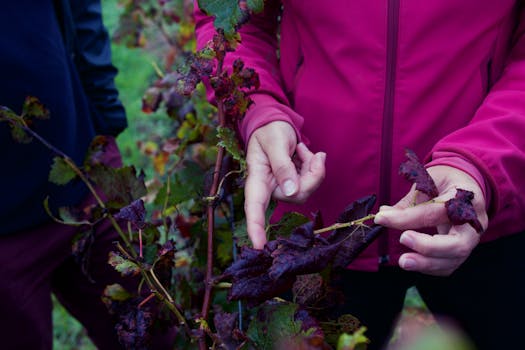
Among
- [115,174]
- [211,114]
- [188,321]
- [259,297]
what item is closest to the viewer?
[259,297]

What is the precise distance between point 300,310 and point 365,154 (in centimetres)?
44

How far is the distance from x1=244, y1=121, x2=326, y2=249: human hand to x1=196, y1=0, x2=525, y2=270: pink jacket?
0.05 metres

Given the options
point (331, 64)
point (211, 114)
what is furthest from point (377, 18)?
point (211, 114)

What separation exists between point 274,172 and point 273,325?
30 cm

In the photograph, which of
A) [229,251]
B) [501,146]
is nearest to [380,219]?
[501,146]

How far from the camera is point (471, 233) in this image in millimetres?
872

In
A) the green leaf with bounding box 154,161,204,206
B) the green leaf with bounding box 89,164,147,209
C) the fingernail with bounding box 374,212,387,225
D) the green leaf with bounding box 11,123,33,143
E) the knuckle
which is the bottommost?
the green leaf with bounding box 154,161,204,206

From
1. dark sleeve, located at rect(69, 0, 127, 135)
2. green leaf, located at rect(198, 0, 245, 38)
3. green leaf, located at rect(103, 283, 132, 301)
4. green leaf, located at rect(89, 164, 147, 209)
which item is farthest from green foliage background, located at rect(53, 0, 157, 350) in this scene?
green leaf, located at rect(198, 0, 245, 38)

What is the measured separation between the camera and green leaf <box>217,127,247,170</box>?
104 cm

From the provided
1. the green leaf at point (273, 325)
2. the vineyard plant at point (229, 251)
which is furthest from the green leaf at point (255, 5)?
the green leaf at point (273, 325)

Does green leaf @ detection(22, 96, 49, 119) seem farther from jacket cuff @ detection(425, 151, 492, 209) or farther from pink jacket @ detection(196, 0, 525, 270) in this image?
jacket cuff @ detection(425, 151, 492, 209)

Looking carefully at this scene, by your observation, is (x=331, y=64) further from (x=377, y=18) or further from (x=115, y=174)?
(x=115, y=174)

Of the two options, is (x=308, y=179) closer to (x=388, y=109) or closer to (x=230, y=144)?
(x=230, y=144)

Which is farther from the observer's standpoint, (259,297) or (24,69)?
(24,69)
